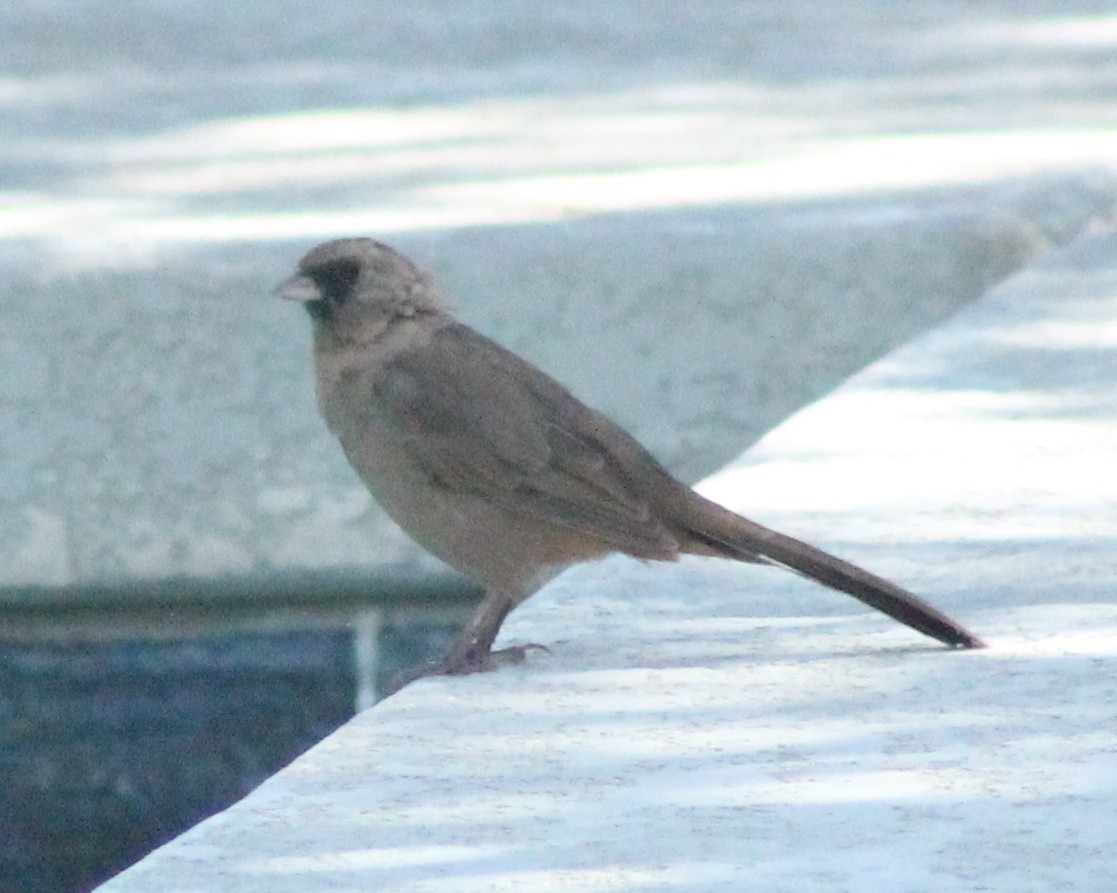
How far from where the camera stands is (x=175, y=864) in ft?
8.64

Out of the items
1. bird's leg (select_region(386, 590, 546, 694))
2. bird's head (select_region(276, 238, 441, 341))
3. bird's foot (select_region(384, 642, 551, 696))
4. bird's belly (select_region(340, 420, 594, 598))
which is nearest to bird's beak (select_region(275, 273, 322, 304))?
bird's head (select_region(276, 238, 441, 341))

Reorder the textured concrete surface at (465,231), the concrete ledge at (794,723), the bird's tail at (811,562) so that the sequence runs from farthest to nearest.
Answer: the textured concrete surface at (465,231)
the bird's tail at (811,562)
the concrete ledge at (794,723)

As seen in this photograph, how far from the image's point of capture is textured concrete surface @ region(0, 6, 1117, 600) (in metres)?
5.08

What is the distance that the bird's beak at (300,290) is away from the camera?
169 inches

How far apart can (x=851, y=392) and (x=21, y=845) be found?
6.17 feet

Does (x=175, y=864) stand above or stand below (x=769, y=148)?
below

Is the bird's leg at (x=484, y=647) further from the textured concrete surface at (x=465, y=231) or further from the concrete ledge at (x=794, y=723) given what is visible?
the textured concrete surface at (x=465, y=231)

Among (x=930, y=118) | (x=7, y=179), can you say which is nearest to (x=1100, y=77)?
(x=930, y=118)

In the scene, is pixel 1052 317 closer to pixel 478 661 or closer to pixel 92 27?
pixel 478 661

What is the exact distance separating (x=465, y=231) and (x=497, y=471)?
1.68 m

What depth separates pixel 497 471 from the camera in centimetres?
404

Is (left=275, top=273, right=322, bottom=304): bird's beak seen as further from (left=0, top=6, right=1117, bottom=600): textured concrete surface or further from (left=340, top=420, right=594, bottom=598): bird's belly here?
(left=0, top=6, right=1117, bottom=600): textured concrete surface

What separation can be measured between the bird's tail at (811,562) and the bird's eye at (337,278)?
0.78m

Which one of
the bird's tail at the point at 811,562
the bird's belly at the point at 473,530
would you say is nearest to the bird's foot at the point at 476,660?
the bird's belly at the point at 473,530
